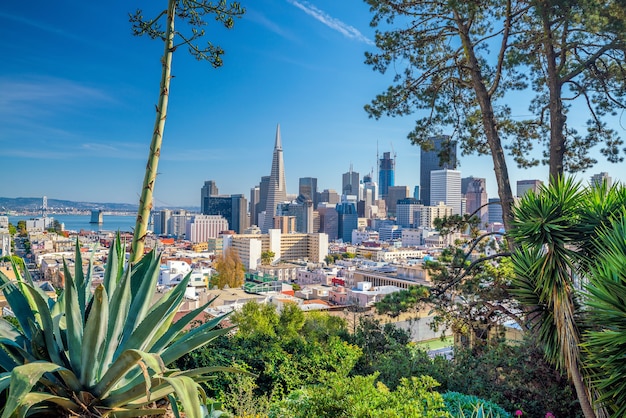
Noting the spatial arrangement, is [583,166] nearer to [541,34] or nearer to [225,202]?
[541,34]

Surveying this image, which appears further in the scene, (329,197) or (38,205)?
(329,197)

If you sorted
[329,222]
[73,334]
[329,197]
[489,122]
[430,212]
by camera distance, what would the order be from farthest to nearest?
[329,197]
[329,222]
[430,212]
[489,122]
[73,334]

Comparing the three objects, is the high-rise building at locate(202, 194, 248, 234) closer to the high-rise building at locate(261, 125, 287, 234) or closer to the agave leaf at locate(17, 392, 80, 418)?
the high-rise building at locate(261, 125, 287, 234)

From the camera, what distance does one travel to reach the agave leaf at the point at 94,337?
4.25ft

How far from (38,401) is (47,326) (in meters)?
0.26

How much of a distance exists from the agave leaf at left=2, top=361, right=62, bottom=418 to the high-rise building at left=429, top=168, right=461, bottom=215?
379ft

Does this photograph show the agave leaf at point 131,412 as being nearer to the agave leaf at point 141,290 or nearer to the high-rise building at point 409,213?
the agave leaf at point 141,290

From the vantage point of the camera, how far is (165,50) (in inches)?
70.9

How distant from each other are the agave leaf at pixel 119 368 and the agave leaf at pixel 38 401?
3.0 inches

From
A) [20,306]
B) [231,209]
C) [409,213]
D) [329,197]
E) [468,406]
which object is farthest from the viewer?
[329,197]

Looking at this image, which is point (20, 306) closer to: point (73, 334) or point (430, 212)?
point (73, 334)

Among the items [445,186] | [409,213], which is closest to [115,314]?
[409,213]

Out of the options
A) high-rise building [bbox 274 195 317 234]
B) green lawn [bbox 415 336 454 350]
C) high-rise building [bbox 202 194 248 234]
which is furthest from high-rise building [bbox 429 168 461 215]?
green lawn [bbox 415 336 454 350]

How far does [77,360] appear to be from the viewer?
1.41 meters
